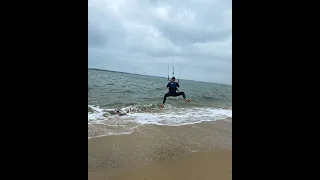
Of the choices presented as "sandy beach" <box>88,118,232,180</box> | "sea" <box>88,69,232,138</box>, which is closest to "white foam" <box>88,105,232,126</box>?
"sea" <box>88,69,232,138</box>

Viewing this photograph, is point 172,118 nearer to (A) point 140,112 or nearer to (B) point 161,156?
(A) point 140,112

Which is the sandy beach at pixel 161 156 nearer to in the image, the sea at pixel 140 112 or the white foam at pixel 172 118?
the sea at pixel 140 112

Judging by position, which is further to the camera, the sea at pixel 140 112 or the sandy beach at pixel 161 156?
the sea at pixel 140 112

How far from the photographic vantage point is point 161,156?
3164 mm

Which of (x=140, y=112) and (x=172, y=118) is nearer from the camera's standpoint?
(x=172, y=118)

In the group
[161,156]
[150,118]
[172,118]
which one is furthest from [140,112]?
[161,156]

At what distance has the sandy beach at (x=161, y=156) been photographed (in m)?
2.56

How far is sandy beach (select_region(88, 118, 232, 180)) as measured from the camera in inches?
101

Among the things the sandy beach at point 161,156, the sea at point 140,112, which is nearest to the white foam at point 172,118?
the sea at point 140,112

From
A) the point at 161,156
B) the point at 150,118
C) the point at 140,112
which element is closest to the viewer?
the point at 161,156
